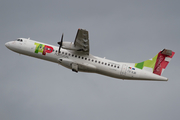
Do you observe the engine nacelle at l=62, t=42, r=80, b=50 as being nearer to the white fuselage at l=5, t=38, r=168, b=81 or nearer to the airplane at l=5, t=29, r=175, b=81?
the airplane at l=5, t=29, r=175, b=81

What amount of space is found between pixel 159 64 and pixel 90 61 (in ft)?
33.6

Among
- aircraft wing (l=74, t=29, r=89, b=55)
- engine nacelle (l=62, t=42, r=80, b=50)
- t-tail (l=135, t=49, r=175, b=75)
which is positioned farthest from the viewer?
t-tail (l=135, t=49, r=175, b=75)

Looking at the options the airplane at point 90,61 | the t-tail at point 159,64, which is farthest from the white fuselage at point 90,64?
the t-tail at point 159,64

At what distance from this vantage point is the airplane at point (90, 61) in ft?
124

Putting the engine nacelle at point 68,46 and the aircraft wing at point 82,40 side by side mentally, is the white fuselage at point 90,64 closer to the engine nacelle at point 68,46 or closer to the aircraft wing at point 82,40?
the aircraft wing at point 82,40

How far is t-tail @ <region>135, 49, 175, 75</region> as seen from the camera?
38969mm

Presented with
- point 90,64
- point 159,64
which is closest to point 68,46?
point 90,64

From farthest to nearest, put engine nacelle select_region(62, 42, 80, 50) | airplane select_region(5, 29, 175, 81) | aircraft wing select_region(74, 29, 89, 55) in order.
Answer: airplane select_region(5, 29, 175, 81), engine nacelle select_region(62, 42, 80, 50), aircraft wing select_region(74, 29, 89, 55)

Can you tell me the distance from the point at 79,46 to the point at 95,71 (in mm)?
4384

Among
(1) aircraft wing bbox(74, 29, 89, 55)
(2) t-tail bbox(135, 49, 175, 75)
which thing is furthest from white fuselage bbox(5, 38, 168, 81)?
(1) aircraft wing bbox(74, 29, 89, 55)

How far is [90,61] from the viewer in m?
38.4

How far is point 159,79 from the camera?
37.9 metres

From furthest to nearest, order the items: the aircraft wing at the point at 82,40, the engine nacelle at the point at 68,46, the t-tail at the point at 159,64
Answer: the t-tail at the point at 159,64 < the engine nacelle at the point at 68,46 < the aircraft wing at the point at 82,40

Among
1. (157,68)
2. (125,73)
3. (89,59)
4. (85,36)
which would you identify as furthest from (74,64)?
(157,68)
